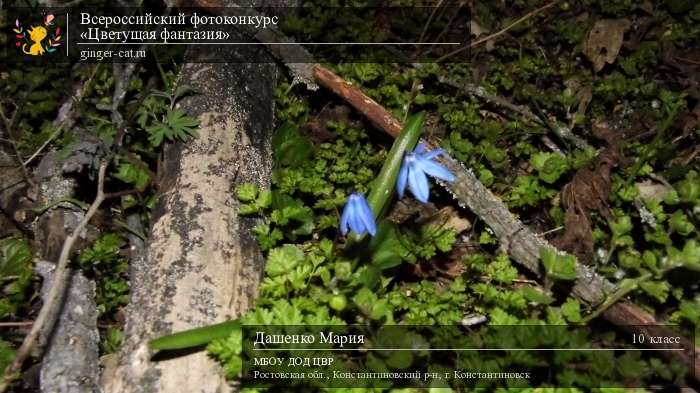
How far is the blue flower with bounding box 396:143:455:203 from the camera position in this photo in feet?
6.77

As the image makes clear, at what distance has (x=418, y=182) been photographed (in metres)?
2.09

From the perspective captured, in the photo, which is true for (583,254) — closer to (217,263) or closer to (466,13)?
(217,263)

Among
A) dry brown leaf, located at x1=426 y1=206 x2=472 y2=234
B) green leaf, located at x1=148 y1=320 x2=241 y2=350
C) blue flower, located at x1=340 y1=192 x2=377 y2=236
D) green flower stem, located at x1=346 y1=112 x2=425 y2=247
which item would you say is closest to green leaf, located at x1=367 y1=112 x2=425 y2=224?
green flower stem, located at x1=346 y1=112 x2=425 y2=247

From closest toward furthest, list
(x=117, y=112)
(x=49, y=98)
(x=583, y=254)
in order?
1. (x=583, y=254)
2. (x=117, y=112)
3. (x=49, y=98)

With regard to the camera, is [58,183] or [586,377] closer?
Result: [586,377]

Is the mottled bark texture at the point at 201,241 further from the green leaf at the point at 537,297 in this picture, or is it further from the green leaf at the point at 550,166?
the green leaf at the point at 550,166

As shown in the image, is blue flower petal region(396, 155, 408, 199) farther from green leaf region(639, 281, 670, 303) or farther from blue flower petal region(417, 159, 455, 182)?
green leaf region(639, 281, 670, 303)

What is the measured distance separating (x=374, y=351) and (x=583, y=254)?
1215 millimetres

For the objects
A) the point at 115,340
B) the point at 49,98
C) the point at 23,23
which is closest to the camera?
the point at 115,340

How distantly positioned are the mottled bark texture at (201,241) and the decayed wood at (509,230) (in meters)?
0.50

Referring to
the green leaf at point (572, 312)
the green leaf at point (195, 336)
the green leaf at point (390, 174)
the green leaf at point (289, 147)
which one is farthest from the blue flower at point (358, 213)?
the green leaf at point (289, 147)

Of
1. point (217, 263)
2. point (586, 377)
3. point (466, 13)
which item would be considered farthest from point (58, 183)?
point (466, 13)

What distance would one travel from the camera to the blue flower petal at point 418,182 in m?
2.06

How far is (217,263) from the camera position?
7.42 feet
